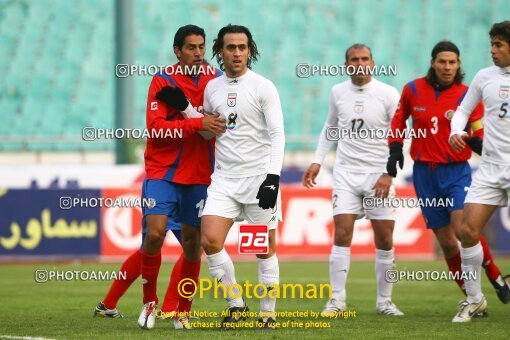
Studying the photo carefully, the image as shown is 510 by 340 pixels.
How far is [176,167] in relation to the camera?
823 centimetres

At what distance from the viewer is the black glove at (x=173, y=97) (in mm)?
8039

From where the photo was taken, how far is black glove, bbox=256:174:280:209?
7.65 metres

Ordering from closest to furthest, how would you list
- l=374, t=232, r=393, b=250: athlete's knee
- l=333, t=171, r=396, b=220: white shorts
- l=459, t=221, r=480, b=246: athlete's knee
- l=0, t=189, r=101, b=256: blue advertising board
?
l=459, t=221, r=480, b=246: athlete's knee, l=333, t=171, r=396, b=220: white shorts, l=374, t=232, r=393, b=250: athlete's knee, l=0, t=189, r=101, b=256: blue advertising board

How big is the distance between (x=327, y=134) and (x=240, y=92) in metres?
2.29

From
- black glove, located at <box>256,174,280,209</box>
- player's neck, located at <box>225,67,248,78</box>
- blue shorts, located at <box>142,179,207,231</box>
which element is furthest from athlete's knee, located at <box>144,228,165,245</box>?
player's neck, located at <box>225,67,248,78</box>

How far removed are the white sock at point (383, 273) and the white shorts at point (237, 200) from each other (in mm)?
2255

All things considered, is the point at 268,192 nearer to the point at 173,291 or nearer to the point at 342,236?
the point at 173,291

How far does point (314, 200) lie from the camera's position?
58.6 feet

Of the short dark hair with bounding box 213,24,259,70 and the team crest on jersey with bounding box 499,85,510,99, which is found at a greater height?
the short dark hair with bounding box 213,24,259,70

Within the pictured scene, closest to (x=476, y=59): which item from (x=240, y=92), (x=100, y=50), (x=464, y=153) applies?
(x=100, y=50)

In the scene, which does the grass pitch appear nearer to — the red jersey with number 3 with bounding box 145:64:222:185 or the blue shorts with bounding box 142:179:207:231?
the blue shorts with bounding box 142:179:207:231

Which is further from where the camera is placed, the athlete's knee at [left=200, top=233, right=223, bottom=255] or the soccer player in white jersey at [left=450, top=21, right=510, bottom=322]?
the soccer player in white jersey at [left=450, top=21, right=510, bottom=322]

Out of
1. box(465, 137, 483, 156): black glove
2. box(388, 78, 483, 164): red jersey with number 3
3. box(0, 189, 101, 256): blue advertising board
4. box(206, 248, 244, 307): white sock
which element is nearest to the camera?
box(206, 248, 244, 307): white sock

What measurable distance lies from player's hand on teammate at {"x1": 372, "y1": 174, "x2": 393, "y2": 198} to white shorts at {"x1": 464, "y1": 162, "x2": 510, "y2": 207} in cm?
122
